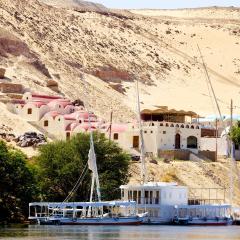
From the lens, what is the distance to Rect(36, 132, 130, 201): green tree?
86.9 meters

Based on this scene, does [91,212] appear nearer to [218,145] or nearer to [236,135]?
[236,135]

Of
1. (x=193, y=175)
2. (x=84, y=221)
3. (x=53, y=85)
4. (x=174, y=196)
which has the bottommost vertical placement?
(x=84, y=221)

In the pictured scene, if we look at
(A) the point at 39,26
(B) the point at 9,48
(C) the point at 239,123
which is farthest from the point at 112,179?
(A) the point at 39,26

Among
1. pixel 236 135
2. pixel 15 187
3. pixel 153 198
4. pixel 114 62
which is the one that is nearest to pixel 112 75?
pixel 114 62

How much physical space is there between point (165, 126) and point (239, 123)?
9.40 metres

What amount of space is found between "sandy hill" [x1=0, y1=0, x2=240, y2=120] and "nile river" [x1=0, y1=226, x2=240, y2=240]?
49.3m

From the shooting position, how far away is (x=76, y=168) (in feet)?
286

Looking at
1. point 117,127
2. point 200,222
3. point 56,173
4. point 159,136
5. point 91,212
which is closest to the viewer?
point 91,212

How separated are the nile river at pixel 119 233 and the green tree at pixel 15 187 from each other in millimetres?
4655

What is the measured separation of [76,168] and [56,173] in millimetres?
1418

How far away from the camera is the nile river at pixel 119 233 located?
2657 inches

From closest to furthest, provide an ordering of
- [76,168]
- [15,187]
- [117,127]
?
[15,187] → [76,168] → [117,127]

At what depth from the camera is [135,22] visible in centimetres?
19988

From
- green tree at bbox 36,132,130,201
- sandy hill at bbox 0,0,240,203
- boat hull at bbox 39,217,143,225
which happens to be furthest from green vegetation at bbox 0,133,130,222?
sandy hill at bbox 0,0,240,203
